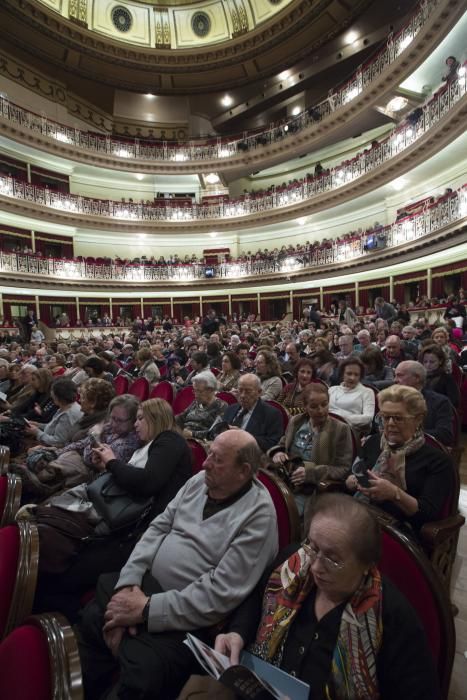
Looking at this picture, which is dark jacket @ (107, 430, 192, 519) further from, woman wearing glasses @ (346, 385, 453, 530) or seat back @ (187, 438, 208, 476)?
woman wearing glasses @ (346, 385, 453, 530)

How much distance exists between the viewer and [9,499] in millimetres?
1828

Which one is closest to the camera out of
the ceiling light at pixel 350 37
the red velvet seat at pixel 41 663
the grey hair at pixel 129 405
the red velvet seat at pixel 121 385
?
the red velvet seat at pixel 41 663

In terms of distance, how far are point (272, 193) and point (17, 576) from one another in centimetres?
1953

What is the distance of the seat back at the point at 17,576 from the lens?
1.24 metres

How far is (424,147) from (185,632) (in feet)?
43.7

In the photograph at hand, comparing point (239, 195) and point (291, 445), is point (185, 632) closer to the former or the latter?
point (291, 445)

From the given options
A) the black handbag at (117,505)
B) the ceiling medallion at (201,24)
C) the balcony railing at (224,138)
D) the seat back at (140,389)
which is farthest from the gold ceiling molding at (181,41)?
the black handbag at (117,505)

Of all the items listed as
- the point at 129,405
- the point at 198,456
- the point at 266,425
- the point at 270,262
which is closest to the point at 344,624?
the point at 198,456

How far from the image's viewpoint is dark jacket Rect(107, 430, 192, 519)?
6.07 ft

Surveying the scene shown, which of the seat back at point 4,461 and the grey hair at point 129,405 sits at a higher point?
the grey hair at point 129,405

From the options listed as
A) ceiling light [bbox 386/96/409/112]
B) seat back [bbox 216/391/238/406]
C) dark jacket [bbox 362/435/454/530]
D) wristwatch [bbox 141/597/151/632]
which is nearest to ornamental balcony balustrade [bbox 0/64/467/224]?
ceiling light [bbox 386/96/409/112]

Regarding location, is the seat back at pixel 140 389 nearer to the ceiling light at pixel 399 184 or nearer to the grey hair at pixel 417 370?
the grey hair at pixel 417 370

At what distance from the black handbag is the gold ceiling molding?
814 inches

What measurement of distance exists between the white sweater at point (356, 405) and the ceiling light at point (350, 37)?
19.0 m
